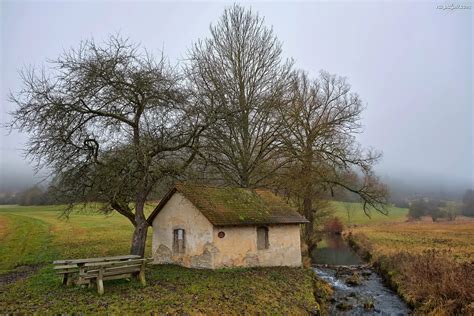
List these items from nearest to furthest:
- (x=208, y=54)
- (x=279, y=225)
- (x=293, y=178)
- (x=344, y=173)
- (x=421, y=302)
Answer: (x=421, y=302)
(x=279, y=225)
(x=208, y=54)
(x=293, y=178)
(x=344, y=173)

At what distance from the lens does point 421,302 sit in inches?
556

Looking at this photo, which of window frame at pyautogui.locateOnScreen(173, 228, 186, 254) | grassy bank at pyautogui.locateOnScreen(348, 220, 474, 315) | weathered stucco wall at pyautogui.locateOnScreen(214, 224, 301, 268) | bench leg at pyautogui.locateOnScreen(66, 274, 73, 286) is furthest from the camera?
window frame at pyautogui.locateOnScreen(173, 228, 186, 254)

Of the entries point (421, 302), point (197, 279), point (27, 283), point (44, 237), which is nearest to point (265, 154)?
point (197, 279)

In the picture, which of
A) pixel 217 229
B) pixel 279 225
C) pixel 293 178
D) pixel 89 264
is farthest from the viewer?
pixel 293 178

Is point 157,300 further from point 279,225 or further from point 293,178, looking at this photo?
point 293,178

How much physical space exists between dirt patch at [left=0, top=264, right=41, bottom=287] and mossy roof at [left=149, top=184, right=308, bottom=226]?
608cm

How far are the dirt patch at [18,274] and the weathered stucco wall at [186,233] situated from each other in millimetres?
5810

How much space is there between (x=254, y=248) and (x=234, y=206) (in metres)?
2.29

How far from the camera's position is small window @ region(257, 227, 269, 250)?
731 inches

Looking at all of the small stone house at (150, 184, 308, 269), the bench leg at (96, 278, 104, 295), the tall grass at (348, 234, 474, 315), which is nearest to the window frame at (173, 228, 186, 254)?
the small stone house at (150, 184, 308, 269)

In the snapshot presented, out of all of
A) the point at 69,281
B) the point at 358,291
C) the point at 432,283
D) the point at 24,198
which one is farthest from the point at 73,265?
the point at 24,198

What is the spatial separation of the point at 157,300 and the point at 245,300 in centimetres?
Answer: 288

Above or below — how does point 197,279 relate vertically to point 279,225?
below

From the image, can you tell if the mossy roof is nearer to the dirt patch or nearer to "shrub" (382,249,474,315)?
"shrub" (382,249,474,315)
